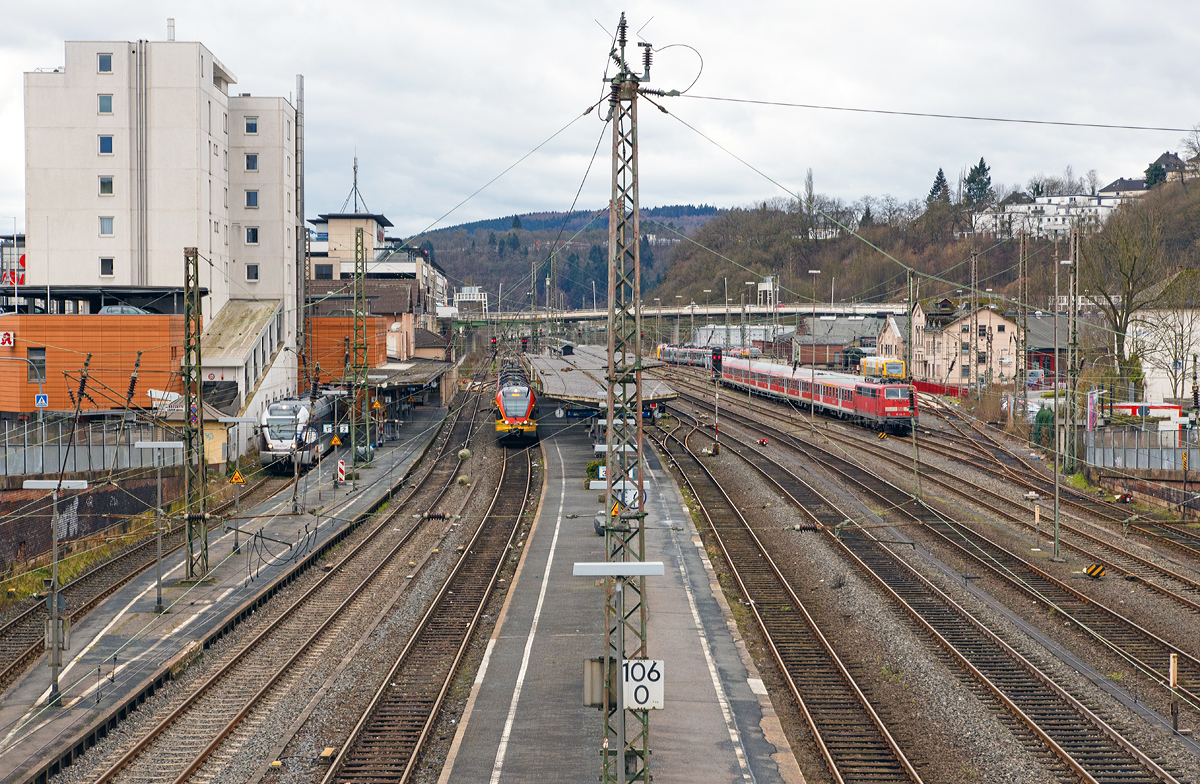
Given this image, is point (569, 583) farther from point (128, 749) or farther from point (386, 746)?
point (128, 749)

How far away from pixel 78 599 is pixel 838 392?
1769 inches

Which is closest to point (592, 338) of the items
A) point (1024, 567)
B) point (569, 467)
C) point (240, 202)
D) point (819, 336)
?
point (819, 336)

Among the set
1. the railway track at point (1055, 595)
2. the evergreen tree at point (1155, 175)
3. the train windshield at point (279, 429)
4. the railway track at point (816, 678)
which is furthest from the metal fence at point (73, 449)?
the evergreen tree at point (1155, 175)

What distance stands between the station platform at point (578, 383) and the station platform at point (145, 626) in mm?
12730

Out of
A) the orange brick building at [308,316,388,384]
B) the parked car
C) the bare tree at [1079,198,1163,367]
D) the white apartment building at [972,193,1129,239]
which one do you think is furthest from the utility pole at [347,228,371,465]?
the white apartment building at [972,193,1129,239]

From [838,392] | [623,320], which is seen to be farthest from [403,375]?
[623,320]

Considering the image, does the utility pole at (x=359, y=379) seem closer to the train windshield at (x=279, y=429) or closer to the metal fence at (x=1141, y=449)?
the train windshield at (x=279, y=429)

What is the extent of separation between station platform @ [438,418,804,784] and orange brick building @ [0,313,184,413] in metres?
24.5

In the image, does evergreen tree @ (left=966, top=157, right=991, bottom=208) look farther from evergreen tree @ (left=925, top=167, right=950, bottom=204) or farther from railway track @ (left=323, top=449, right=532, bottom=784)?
railway track @ (left=323, top=449, right=532, bottom=784)

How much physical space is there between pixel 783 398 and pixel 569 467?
3051 cm

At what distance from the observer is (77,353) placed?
43.5m

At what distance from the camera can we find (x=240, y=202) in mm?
59125

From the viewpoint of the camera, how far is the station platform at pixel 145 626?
1566 centimetres

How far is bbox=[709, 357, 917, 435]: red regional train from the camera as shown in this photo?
53281mm
